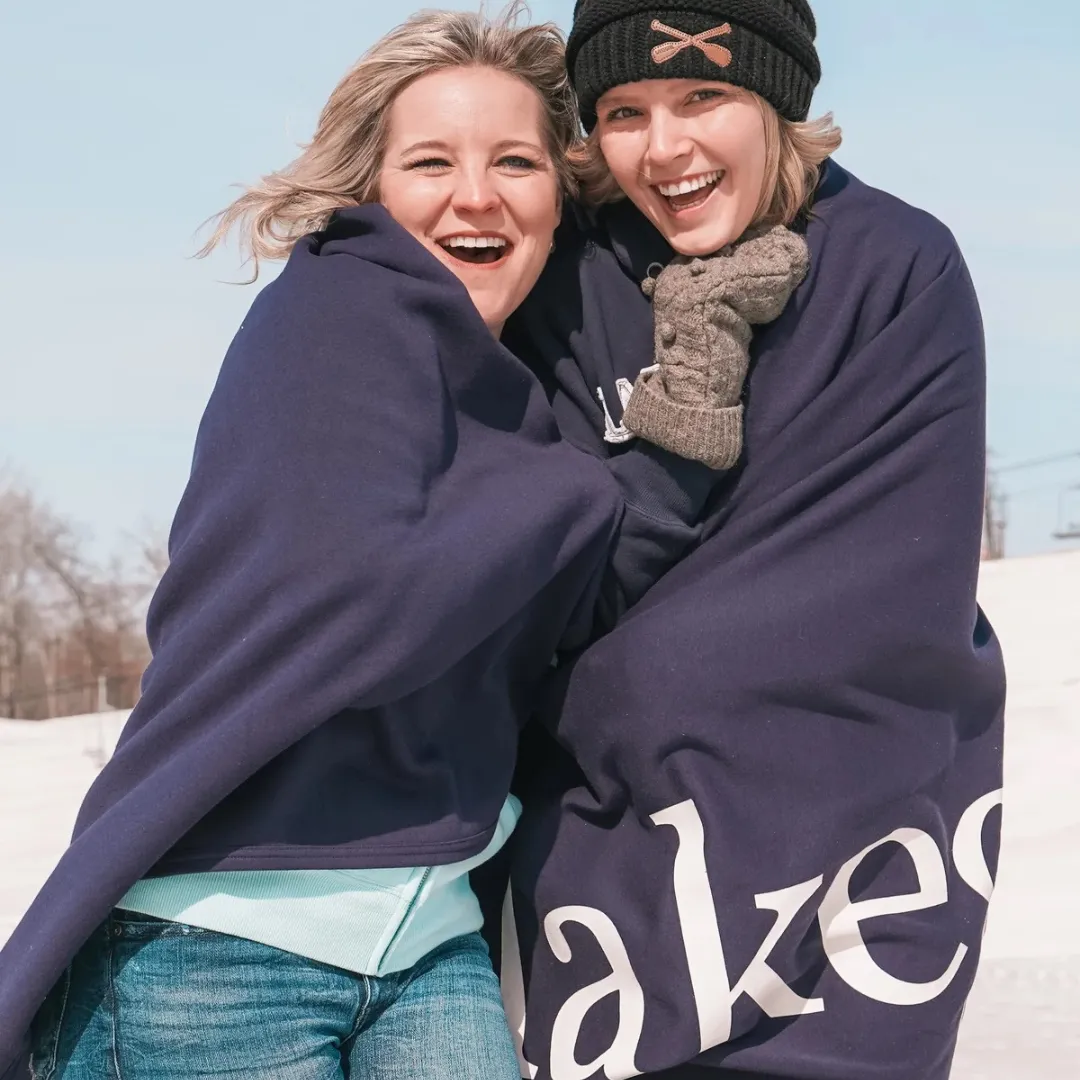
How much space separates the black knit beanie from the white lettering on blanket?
3.53ft

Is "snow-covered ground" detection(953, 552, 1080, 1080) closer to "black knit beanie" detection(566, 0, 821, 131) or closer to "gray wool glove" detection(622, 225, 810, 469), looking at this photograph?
"gray wool glove" detection(622, 225, 810, 469)

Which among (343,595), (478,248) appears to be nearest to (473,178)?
(478,248)

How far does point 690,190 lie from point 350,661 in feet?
2.97

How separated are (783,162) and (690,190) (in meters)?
0.16

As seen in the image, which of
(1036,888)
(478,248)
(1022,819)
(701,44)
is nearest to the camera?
(701,44)

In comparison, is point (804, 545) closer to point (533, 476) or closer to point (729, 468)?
point (729, 468)

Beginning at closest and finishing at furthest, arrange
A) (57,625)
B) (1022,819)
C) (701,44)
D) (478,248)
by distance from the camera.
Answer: (701,44) < (478,248) < (1022,819) < (57,625)

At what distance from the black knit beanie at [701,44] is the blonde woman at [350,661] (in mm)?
194

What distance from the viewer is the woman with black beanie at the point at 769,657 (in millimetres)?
2246

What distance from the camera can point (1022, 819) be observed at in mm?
6281

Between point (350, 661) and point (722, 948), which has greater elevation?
point (350, 661)

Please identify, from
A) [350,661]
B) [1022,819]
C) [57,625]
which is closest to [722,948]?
[350,661]

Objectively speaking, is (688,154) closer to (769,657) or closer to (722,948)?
(769,657)

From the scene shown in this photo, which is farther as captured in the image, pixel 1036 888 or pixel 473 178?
pixel 1036 888
